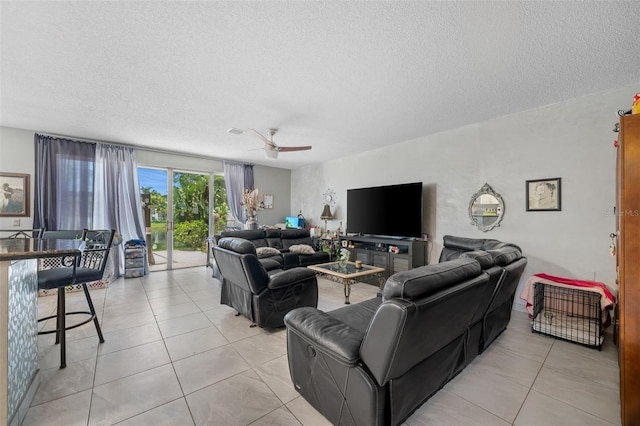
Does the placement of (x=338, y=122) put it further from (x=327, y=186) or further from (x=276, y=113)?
(x=327, y=186)

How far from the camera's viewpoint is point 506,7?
1.69m

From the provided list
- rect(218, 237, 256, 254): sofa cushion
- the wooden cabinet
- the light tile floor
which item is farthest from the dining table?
the wooden cabinet

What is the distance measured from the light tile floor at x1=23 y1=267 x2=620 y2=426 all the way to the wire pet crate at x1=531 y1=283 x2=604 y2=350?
0.33ft

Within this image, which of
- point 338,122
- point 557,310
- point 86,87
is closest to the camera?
point 86,87

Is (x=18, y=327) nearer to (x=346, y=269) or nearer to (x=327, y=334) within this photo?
(x=327, y=334)

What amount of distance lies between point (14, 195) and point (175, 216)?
2.37 meters

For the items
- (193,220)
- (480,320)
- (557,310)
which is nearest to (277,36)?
(480,320)

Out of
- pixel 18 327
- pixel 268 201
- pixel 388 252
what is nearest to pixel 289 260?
pixel 388 252

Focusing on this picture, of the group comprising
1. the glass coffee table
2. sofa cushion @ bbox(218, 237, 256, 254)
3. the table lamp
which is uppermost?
the table lamp

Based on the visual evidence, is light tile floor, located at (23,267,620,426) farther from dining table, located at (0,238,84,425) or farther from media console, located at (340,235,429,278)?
media console, located at (340,235,429,278)

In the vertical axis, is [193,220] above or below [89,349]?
above

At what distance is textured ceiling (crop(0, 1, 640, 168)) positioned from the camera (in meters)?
1.74

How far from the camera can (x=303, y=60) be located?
7.39 ft

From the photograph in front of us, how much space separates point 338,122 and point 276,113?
0.92 meters
